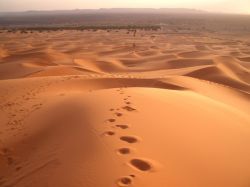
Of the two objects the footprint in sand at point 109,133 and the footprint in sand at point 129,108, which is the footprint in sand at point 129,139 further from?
the footprint in sand at point 129,108

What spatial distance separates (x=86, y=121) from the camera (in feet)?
15.5

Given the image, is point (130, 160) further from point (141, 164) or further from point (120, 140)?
point (120, 140)

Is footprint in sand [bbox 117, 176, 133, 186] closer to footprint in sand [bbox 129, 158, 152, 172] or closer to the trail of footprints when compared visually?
the trail of footprints

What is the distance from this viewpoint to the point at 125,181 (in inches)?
121

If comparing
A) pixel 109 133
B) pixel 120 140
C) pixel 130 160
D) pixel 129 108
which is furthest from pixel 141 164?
pixel 129 108

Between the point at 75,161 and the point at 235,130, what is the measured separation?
112 inches

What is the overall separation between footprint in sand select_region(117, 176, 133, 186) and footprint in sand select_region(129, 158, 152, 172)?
0.24 metres

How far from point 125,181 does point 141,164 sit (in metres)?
0.41

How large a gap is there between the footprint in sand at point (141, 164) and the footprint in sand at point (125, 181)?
24 cm

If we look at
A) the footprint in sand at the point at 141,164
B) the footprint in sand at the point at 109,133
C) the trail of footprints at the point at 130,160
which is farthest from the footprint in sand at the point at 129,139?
the footprint in sand at the point at 141,164

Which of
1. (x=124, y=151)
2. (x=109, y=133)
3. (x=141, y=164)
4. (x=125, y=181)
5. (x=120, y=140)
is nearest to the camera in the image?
(x=125, y=181)

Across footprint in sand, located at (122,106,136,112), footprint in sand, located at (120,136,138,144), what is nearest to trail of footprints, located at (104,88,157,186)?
footprint in sand, located at (120,136,138,144)

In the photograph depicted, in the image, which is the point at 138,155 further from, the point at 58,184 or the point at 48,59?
the point at 48,59

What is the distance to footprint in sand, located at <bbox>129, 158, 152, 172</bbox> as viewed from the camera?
334 cm
